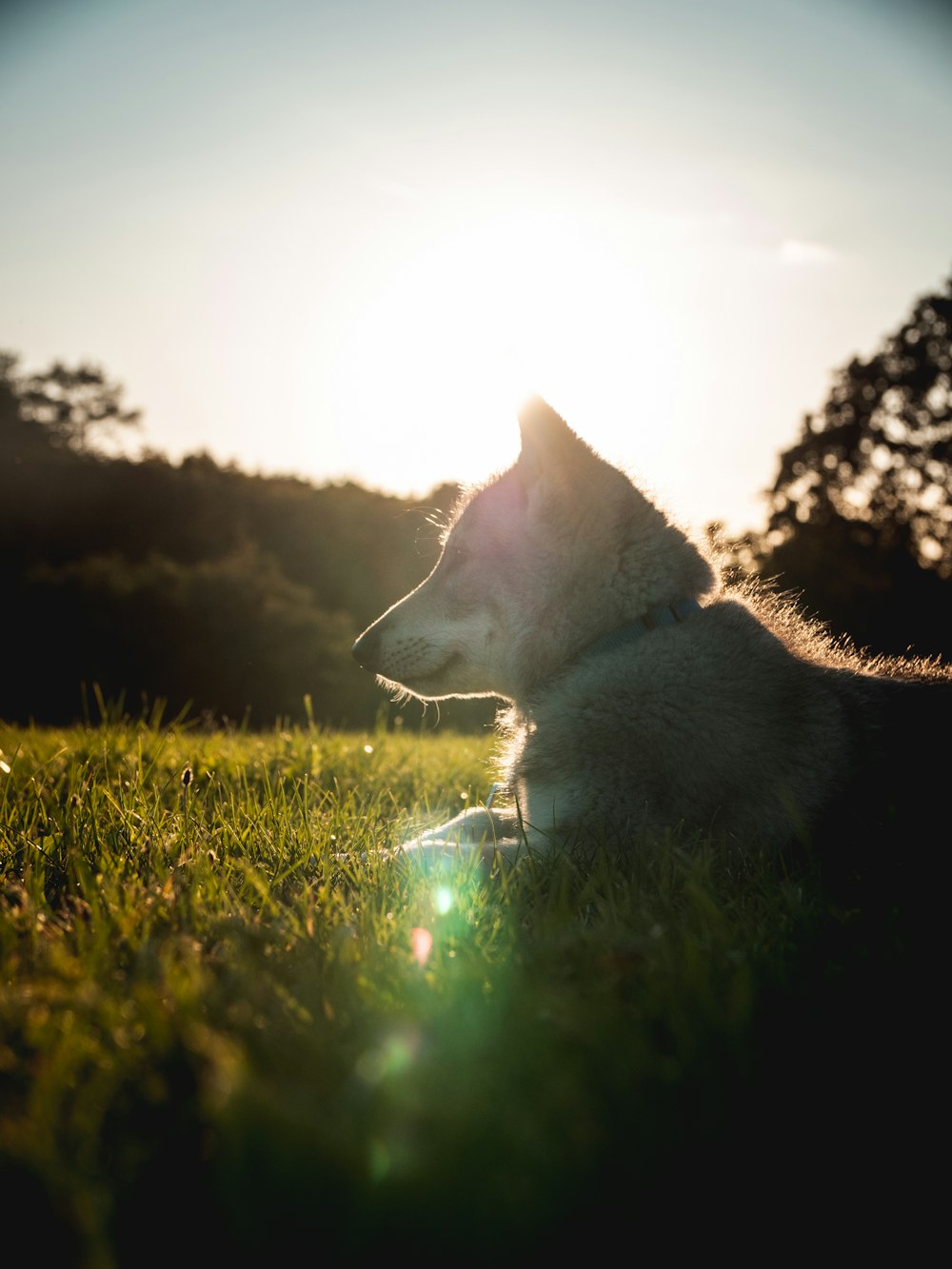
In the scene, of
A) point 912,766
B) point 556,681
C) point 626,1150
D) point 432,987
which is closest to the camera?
point 626,1150

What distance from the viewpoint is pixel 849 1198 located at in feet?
3.70

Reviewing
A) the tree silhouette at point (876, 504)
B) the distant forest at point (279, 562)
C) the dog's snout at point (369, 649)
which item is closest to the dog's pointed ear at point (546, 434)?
the dog's snout at point (369, 649)

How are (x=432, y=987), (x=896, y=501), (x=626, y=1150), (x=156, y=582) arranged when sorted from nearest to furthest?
(x=626, y=1150)
(x=432, y=987)
(x=156, y=582)
(x=896, y=501)

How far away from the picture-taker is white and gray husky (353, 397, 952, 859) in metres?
2.89

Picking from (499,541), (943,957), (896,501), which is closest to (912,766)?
(943,957)

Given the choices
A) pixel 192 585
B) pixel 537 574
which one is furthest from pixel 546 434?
pixel 192 585

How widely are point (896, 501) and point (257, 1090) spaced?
90.9ft

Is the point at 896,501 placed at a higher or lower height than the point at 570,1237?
higher

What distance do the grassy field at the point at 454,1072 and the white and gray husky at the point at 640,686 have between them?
54cm

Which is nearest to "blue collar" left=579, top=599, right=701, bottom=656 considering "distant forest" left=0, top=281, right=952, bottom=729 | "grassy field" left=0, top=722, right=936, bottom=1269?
"grassy field" left=0, top=722, right=936, bottom=1269

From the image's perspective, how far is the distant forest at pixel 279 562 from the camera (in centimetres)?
1447

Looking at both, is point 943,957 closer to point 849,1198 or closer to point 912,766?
point 849,1198

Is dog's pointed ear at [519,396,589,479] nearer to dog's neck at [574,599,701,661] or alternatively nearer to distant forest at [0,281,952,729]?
dog's neck at [574,599,701,661]

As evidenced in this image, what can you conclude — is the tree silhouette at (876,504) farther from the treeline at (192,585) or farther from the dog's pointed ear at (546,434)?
the dog's pointed ear at (546,434)
